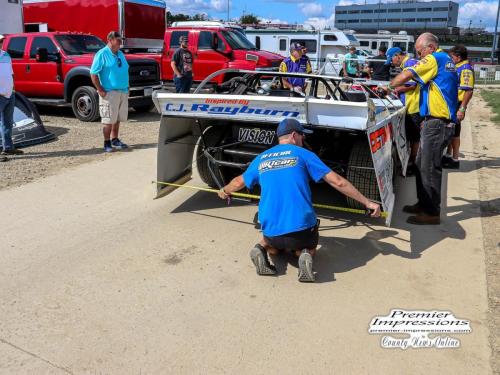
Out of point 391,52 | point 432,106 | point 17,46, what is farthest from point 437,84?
point 17,46

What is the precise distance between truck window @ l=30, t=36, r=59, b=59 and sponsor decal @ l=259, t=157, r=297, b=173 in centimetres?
939

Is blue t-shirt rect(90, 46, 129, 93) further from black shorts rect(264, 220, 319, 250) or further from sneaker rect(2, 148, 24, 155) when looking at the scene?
black shorts rect(264, 220, 319, 250)

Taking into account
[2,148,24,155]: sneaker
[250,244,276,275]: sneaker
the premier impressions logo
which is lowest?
the premier impressions logo

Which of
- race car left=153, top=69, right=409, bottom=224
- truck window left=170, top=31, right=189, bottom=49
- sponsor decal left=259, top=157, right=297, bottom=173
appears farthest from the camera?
truck window left=170, top=31, right=189, bottom=49

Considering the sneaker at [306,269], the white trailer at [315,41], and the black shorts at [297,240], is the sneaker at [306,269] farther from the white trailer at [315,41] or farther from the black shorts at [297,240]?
the white trailer at [315,41]

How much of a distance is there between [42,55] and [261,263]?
9.51m

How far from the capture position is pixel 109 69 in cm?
742

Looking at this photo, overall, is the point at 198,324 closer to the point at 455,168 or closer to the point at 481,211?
the point at 481,211

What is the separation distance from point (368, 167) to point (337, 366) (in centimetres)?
233

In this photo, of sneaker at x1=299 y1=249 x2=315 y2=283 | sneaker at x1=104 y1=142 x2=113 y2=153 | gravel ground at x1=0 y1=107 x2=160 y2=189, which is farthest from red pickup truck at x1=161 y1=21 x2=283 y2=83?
sneaker at x1=299 y1=249 x2=315 y2=283

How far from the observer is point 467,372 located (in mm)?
2699

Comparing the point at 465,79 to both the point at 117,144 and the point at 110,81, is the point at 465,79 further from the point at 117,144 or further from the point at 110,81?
the point at 117,144

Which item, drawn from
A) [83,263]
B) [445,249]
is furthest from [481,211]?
[83,263]

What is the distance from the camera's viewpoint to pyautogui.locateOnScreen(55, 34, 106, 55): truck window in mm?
11273
